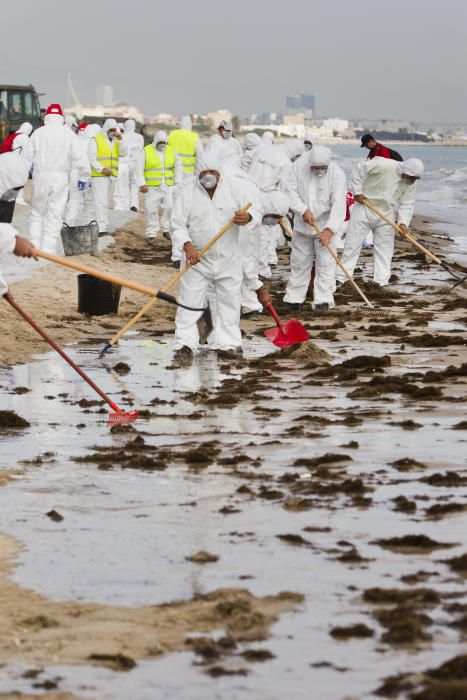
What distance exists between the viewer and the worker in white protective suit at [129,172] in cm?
2811

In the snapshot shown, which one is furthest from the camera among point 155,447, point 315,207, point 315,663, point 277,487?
point 315,207

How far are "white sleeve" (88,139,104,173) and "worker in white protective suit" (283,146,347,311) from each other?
9517 millimetres

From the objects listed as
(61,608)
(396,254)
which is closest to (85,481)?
(61,608)

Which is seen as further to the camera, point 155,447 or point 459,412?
point 459,412

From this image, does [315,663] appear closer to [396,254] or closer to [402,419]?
[402,419]

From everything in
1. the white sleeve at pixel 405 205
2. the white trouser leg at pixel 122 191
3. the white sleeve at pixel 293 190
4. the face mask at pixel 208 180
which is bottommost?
the white trouser leg at pixel 122 191

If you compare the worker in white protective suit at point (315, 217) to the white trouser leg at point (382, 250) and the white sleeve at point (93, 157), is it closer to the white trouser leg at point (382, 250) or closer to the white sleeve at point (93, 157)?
the white trouser leg at point (382, 250)

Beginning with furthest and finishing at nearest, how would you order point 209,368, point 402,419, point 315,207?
1. point 315,207
2. point 209,368
3. point 402,419

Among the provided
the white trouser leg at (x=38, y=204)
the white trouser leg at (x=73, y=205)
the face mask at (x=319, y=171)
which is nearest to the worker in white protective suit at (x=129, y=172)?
the white trouser leg at (x=73, y=205)

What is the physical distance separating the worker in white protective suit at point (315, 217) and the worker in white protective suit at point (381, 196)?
1376mm

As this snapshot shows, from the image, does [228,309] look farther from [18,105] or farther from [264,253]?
[18,105]

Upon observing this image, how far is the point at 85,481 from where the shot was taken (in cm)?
762

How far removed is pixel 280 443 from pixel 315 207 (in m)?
7.28

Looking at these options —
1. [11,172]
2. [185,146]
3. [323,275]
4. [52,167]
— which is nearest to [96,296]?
[323,275]
